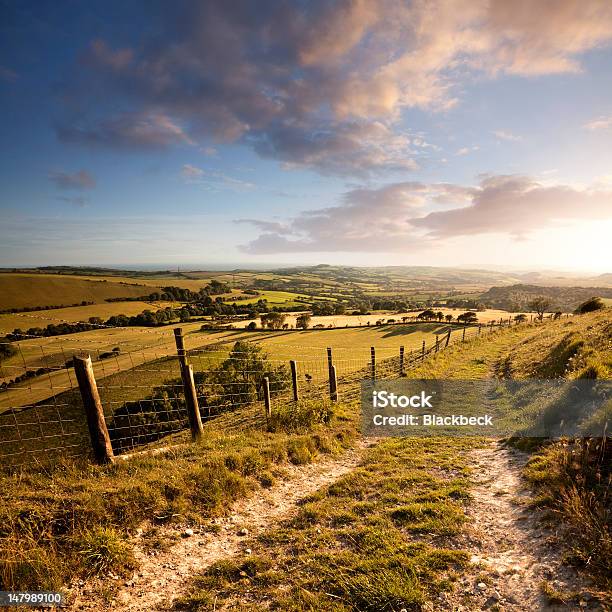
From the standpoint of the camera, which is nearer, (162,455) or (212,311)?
(162,455)

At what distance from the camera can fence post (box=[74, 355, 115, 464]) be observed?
661 centimetres

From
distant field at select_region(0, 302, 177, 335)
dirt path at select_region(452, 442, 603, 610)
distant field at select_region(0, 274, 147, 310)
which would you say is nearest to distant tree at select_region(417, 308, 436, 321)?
distant field at select_region(0, 302, 177, 335)

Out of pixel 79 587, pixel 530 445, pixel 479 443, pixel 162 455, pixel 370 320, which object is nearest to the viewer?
pixel 79 587

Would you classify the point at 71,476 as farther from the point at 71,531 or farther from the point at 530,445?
the point at 530,445

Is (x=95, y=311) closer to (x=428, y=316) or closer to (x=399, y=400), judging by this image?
(x=399, y=400)

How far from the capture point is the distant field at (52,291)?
56094 mm

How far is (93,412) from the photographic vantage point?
668 centimetres

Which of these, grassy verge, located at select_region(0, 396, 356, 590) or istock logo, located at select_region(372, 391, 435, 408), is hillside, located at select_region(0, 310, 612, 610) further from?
istock logo, located at select_region(372, 391, 435, 408)

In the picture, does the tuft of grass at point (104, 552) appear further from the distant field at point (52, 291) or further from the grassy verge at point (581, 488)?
the distant field at point (52, 291)

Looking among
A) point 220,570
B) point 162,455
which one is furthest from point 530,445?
point 162,455

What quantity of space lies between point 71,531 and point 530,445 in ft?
33.4

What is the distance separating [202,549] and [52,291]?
273 ft

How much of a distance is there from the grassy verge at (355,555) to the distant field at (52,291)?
62.9 meters

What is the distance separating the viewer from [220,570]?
15.8 feet
